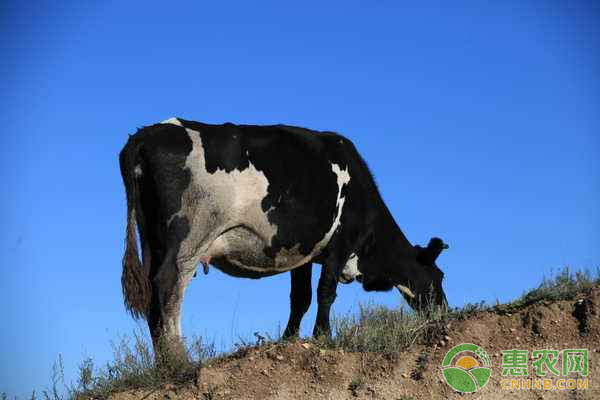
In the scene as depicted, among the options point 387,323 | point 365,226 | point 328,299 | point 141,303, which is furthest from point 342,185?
point 141,303

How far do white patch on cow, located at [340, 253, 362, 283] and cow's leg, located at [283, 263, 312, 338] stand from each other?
1.98 feet

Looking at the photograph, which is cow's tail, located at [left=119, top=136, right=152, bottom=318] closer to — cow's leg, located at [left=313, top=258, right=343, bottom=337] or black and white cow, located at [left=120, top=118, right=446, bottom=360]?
black and white cow, located at [left=120, top=118, right=446, bottom=360]

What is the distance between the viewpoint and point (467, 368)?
9609mm

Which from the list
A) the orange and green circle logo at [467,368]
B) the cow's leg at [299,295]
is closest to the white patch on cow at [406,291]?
the cow's leg at [299,295]

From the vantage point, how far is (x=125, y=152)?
11195mm

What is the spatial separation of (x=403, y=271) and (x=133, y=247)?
5.28 metres

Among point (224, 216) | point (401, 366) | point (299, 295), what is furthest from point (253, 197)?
point (401, 366)

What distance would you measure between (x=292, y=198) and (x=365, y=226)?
188 centimetres

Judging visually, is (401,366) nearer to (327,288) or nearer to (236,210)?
(327,288)

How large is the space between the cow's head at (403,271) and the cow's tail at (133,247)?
386 cm

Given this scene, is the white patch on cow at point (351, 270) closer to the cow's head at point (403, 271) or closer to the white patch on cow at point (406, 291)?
the cow's head at point (403, 271)

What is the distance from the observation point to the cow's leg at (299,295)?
43.7 feet

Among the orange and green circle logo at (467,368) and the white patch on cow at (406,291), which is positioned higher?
the white patch on cow at (406,291)

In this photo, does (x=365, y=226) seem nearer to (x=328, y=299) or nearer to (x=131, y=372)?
(x=328, y=299)
